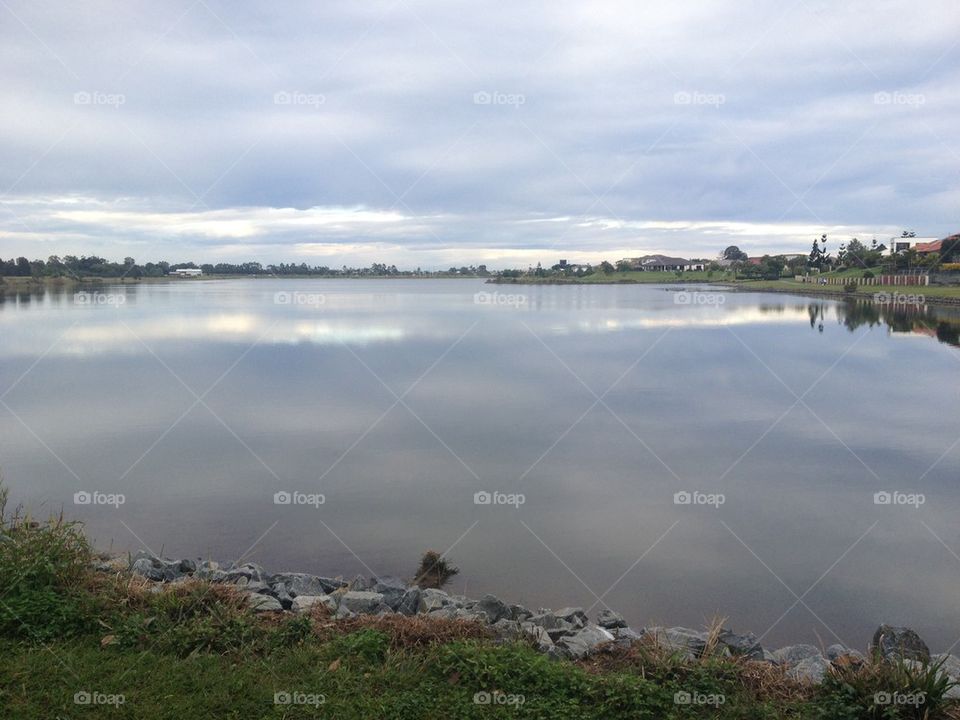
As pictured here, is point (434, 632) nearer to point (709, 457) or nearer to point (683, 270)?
point (709, 457)

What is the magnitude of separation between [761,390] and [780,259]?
112 m

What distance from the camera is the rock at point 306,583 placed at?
6.46 meters

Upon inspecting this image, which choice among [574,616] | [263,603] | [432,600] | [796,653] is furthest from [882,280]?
[263,603]

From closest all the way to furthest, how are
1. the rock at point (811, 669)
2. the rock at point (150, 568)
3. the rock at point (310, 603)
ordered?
the rock at point (811, 669) → the rock at point (310, 603) → the rock at point (150, 568)

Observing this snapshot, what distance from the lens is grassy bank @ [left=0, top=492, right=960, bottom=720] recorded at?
4008mm

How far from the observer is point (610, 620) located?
6.33 m

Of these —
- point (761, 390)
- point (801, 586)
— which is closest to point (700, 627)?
point (801, 586)

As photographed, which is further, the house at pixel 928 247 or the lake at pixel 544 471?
the house at pixel 928 247

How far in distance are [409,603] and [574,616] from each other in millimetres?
1396

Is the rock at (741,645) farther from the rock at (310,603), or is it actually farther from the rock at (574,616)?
the rock at (310,603)

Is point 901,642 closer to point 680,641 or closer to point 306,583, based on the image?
point 680,641

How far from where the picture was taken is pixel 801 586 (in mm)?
7406

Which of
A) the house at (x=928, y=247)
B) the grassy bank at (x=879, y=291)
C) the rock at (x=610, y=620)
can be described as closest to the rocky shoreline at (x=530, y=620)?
the rock at (x=610, y=620)

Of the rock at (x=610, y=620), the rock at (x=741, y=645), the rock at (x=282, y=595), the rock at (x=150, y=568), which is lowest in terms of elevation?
the rock at (x=610, y=620)
